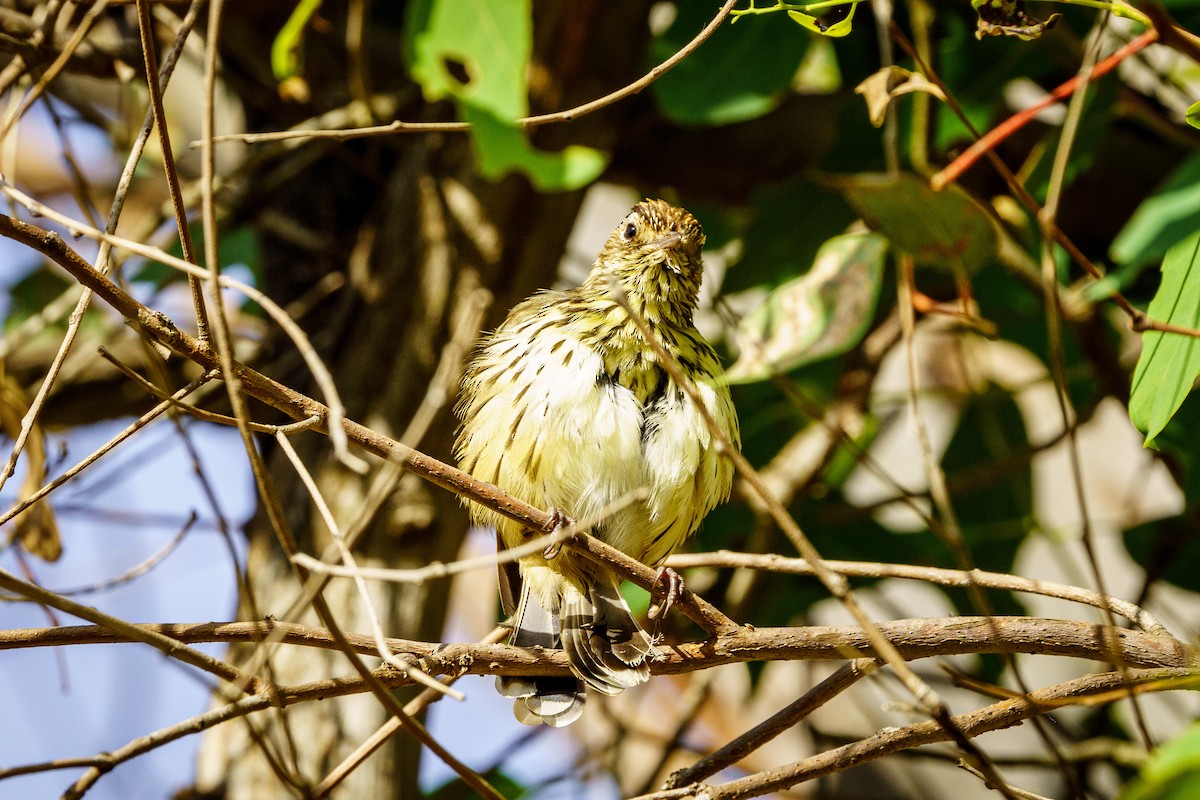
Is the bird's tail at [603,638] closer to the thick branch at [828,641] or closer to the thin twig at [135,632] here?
the thick branch at [828,641]

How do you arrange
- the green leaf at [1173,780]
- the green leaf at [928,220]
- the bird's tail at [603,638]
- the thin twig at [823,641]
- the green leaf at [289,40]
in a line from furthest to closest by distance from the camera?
the green leaf at [289,40] < the green leaf at [928,220] < the bird's tail at [603,638] < the thin twig at [823,641] < the green leaf at [1173,780]

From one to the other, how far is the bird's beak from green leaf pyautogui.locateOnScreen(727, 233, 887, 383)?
39 cm

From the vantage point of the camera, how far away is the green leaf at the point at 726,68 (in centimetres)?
368

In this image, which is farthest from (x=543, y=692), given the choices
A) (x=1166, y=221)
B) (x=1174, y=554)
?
(x=1174, y=554)

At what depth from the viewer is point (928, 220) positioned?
3.22 m

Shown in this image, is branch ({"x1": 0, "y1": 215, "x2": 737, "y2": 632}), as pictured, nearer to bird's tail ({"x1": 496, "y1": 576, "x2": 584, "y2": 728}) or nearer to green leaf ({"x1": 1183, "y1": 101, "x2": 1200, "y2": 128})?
bird's tail ({"x1": 496, "y1": 576, "x2": 584, "y2": 728})

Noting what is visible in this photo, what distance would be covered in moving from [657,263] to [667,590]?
1501 mm

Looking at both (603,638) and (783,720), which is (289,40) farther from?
(783,720)

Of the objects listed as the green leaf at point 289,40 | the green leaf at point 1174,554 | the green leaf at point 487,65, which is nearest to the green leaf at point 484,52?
the green leaf at point 487,65

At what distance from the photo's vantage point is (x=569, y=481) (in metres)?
3.23

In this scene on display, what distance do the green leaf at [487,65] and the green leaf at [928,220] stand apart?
0.86 m

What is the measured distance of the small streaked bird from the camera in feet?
10.4

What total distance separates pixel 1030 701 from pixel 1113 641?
0.55 feet

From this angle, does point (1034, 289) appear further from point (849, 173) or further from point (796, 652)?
point (796, 652)
